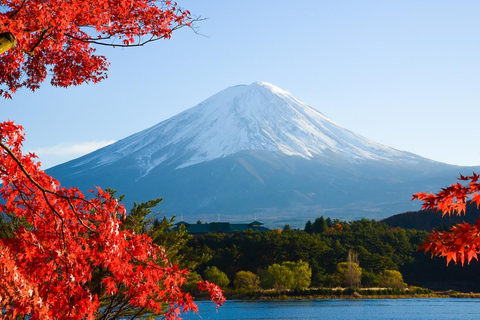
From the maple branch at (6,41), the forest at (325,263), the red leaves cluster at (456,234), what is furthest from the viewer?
the forest at (325,263)

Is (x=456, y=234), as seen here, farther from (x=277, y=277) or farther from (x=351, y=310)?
(x=277, y=277)

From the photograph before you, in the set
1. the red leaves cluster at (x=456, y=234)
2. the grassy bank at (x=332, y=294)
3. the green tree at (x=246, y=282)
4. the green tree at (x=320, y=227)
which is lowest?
the grassy bank at (x=332, y=294)

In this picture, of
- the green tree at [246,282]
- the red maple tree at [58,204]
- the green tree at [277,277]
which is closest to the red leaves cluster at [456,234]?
the red maple tree at [58,204]

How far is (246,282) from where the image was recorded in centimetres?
5397

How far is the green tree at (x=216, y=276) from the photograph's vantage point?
2026 inches

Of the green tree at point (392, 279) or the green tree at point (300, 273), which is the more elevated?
the green tree at point (300, 273)

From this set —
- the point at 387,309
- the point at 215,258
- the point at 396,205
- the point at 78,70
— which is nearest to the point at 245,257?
the point at 215,258

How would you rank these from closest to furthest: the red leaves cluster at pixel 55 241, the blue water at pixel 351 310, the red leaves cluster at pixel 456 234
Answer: the red leaves cluster at pixel 456 234 → the red leaves cluster at pixel 55 241 → the blue water at pixel 351 310

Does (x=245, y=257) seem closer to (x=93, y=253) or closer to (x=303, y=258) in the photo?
(x=303, y=258)

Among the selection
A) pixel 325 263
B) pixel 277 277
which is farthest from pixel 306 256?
pixel 277 277

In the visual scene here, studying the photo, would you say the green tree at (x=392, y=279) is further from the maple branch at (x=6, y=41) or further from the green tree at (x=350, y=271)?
the maple branch at (x=6, y=41)

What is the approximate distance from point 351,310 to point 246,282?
13.1 meters

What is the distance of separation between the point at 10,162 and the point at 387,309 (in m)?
40.5

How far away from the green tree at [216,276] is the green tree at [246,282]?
1314 millimetres
